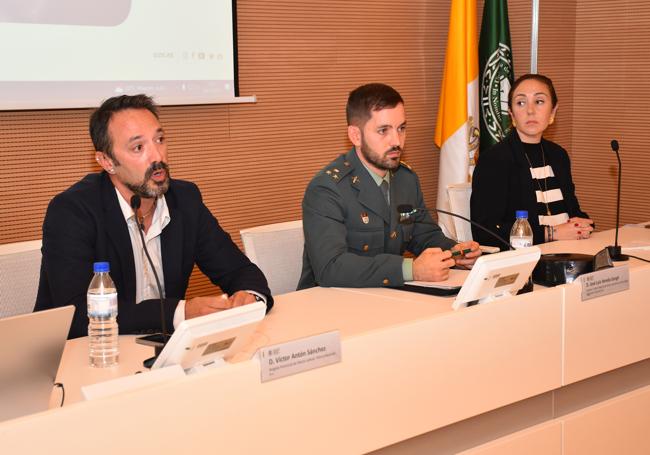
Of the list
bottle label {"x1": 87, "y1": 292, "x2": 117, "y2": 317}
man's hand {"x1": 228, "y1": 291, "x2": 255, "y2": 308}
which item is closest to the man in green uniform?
man's hand {"x1": 228, "y1": 291, "x2": 255, "y2": 308}

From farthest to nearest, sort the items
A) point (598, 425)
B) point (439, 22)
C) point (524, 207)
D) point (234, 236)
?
point (439, 22), point (234, 236), point (524, 207), point (598, 425)

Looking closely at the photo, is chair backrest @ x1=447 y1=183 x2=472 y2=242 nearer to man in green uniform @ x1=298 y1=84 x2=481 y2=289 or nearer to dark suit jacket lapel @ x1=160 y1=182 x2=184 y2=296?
man in green uniform @ x1=298 y1=84 x2=481 y2=289

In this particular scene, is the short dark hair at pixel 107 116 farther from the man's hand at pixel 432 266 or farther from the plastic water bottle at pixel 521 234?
the plastic water bottle at pixel 521 234

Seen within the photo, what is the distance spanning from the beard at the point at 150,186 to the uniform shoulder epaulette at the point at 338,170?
629mm

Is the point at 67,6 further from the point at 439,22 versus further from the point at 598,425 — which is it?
the point at 598,425

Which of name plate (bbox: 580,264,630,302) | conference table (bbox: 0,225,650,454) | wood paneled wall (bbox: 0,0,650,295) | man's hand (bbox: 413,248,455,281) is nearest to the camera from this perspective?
conference table (bbox: 0,225,650,454)

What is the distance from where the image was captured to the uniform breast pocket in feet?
Answer: 10.1

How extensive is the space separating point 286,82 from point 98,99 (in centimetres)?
115

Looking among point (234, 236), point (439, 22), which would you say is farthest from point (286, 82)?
point (439, 22)

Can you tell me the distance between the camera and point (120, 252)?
2594mm

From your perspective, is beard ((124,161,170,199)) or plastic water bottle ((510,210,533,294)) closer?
beard ((124,161,170,199))

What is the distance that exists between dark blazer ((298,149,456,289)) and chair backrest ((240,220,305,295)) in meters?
0.08

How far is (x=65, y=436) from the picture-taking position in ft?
4.96

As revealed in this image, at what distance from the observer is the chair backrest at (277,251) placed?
3080mm
